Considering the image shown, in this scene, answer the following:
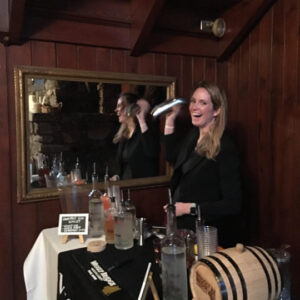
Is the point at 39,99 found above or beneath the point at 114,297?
above

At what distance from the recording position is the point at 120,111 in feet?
6.26

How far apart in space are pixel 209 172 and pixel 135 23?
3.04 feet

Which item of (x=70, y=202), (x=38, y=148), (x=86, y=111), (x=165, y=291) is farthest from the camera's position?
(x=86, y=111)

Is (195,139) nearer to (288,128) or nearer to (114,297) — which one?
(288,128)

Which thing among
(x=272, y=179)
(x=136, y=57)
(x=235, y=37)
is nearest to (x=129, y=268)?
(x=272, y=179)

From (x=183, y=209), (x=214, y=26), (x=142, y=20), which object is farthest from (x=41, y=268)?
(x=214, y=26)

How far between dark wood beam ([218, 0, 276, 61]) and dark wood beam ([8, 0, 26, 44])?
124 centimetres

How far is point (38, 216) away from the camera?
1723 mm

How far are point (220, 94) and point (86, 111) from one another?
74 centimetres

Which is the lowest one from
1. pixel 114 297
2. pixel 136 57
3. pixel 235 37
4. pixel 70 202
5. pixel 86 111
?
pixel 114 297

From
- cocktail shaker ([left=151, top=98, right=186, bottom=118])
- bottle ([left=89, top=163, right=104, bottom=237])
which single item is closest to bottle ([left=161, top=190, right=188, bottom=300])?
bottle ([left=89, top=163, right=104, bottom=237])

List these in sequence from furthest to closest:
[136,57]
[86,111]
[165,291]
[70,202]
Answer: [136,57] < [86,111] < [70,202] < [165,291]

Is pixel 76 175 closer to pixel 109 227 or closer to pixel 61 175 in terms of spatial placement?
pixel 61 175

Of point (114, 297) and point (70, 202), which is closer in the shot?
point (114, 297)
